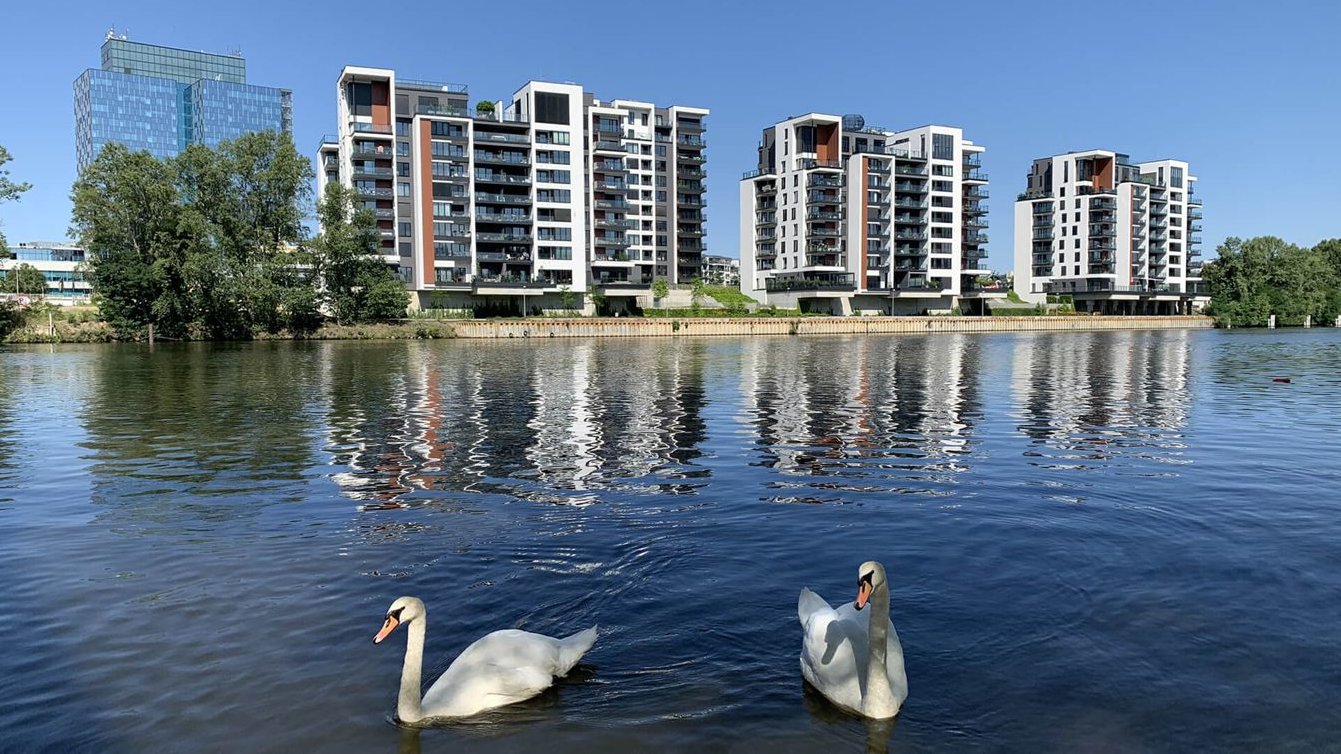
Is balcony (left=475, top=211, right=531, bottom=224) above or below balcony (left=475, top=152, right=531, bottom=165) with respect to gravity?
below

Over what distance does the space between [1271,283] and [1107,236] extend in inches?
1161

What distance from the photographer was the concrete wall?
111750mm

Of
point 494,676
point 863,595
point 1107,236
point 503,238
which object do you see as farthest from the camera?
point 1107,236

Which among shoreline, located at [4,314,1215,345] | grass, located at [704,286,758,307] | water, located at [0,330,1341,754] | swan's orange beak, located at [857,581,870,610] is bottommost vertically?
water, located at [0,330,1341,754]

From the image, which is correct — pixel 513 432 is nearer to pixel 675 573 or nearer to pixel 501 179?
pixel 675 573

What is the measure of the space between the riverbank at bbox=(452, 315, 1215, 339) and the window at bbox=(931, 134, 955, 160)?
34.0 metres

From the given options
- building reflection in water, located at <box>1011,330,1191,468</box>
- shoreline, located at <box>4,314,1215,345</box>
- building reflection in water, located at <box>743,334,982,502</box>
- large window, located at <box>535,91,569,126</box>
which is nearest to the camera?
building reflection in water, located at <box>743,334,982,502</box>

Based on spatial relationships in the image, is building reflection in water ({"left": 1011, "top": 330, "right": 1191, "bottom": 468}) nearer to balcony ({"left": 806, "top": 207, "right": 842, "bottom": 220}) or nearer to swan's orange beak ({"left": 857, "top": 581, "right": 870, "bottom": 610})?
swan's orange beak ({"left": 857, "top": 581, "right": 870, "bottom": 610})

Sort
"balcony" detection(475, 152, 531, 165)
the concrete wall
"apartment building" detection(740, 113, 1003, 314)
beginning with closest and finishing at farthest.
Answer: the concrete wall
"balcony" detection(475, 152, 531, 165)
"apartment building" detection(740, 113, 1003, 314)

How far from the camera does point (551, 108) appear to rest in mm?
131750

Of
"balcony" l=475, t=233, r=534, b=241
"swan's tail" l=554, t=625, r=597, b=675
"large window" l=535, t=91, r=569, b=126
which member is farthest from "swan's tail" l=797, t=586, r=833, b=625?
"large window" l=535, t=91, r=569, b=126

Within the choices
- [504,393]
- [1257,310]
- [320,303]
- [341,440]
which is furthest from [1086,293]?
[341,440]

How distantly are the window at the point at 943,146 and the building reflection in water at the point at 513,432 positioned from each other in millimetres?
127017

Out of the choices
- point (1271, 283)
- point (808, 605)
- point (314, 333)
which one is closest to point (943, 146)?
point (1271, 283)
